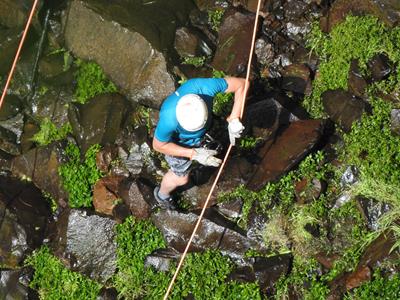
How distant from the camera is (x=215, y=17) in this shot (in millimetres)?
10289

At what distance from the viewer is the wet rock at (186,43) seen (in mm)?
9969

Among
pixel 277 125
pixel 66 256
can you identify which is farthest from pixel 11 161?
pixel 277 125

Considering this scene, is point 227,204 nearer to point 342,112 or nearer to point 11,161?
point 342,112

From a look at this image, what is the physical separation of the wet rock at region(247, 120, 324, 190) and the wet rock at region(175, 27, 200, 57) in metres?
2.28

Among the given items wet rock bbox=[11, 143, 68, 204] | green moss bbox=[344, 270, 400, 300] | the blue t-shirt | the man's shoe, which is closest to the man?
the blue t-shirt

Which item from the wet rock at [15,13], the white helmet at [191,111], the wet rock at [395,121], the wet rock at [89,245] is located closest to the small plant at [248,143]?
the wet rock at [395,121]

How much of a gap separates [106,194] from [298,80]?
139 inches

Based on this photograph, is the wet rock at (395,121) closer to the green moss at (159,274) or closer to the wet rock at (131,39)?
the green moss at (159,274)

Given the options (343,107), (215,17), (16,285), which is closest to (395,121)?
(343,107)

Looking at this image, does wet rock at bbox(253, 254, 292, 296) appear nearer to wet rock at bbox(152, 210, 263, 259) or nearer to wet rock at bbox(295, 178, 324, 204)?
wet rock at bbox(152, 210, 263, 259)

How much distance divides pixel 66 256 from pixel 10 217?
3.69ft

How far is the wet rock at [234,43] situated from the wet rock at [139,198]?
233cm

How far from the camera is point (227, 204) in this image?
342 inches

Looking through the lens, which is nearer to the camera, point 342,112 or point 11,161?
point 342,112
